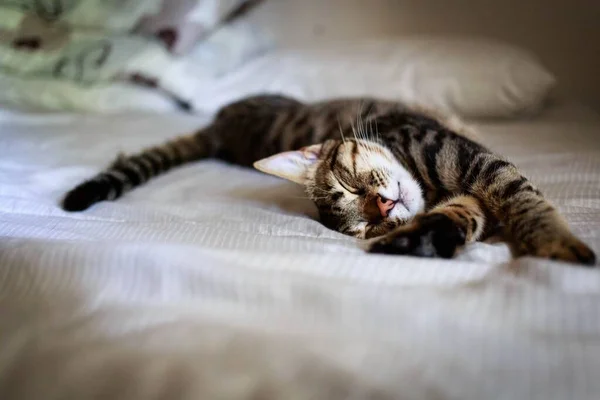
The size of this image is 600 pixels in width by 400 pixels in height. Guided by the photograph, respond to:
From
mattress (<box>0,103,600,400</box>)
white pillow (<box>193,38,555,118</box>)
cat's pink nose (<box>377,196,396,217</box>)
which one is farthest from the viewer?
white pillow (<box>193,38,555,118</box>)

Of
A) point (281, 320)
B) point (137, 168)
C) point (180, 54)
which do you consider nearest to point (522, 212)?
point (281, 320)

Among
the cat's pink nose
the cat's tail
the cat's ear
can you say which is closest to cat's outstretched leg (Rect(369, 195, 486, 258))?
the cat's pink nose

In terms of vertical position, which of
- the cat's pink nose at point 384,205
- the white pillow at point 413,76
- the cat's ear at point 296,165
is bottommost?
the cat's pink nose at point 384,205

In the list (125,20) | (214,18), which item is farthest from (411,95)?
(125,20)

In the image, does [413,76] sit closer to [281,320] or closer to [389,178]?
[389,178]

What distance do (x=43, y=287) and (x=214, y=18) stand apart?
157 centimetres

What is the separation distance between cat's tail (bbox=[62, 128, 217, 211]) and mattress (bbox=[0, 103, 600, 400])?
0.24m

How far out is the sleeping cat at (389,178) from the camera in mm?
751

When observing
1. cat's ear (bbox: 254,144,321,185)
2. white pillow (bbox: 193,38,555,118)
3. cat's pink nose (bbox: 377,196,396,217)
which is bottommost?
cat's pink nose (bbox: 377,196,396,217)

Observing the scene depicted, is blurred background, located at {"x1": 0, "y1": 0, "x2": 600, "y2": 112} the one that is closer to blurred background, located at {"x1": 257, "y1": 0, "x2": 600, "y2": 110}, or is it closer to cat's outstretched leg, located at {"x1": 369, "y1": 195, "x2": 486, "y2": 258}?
blurred background, located at {"x1": 257, "y1": 0, "x2": 600, "y2": 110}

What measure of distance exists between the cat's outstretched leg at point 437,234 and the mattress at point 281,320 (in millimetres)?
36

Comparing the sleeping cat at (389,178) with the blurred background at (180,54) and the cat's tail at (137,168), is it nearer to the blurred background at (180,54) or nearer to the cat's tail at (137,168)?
the cat's tail at (137,168)

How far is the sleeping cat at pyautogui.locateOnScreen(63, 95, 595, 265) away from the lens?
75 centimetres

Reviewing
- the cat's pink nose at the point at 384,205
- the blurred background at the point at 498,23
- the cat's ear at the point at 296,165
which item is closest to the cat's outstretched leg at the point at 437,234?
the cat's pink nose at the point at 384,205
